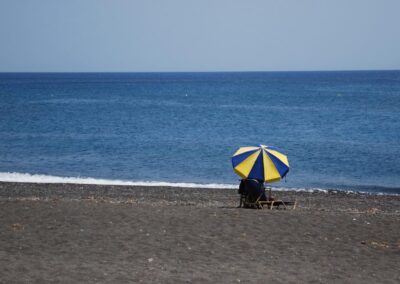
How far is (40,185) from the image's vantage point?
24000 mm

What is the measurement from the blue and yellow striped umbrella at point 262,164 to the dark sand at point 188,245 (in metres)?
1.56

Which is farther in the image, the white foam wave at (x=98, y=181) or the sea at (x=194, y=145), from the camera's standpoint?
the sea at (x=194, y=145)

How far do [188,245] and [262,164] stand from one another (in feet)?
16.3

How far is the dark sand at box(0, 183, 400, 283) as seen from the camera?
31.7 ft

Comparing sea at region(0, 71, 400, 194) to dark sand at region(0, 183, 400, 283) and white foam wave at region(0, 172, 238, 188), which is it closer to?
white foam wave at region(0, 172, 238, 188)

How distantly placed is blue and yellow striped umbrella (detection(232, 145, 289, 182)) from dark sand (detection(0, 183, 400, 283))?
156 centimetres

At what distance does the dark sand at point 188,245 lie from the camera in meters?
9.67

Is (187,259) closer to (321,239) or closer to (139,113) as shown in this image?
(321,239)

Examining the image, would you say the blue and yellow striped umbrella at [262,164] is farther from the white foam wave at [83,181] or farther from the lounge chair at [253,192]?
the white foam wave at [83,181]

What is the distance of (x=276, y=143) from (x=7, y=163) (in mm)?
19765

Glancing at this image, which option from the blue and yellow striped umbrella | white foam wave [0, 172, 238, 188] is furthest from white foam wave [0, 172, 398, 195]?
the blue and yellow striped umbrella

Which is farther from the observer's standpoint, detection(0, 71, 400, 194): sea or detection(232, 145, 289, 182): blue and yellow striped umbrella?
detection(0, 71, 400, 194): sea

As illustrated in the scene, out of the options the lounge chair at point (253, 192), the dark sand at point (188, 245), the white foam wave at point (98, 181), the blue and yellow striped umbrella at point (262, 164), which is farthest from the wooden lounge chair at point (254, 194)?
the white foam wave at point (98, 181)

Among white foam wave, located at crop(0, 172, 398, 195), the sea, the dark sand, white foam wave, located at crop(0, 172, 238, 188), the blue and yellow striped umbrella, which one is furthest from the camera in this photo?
the sea
